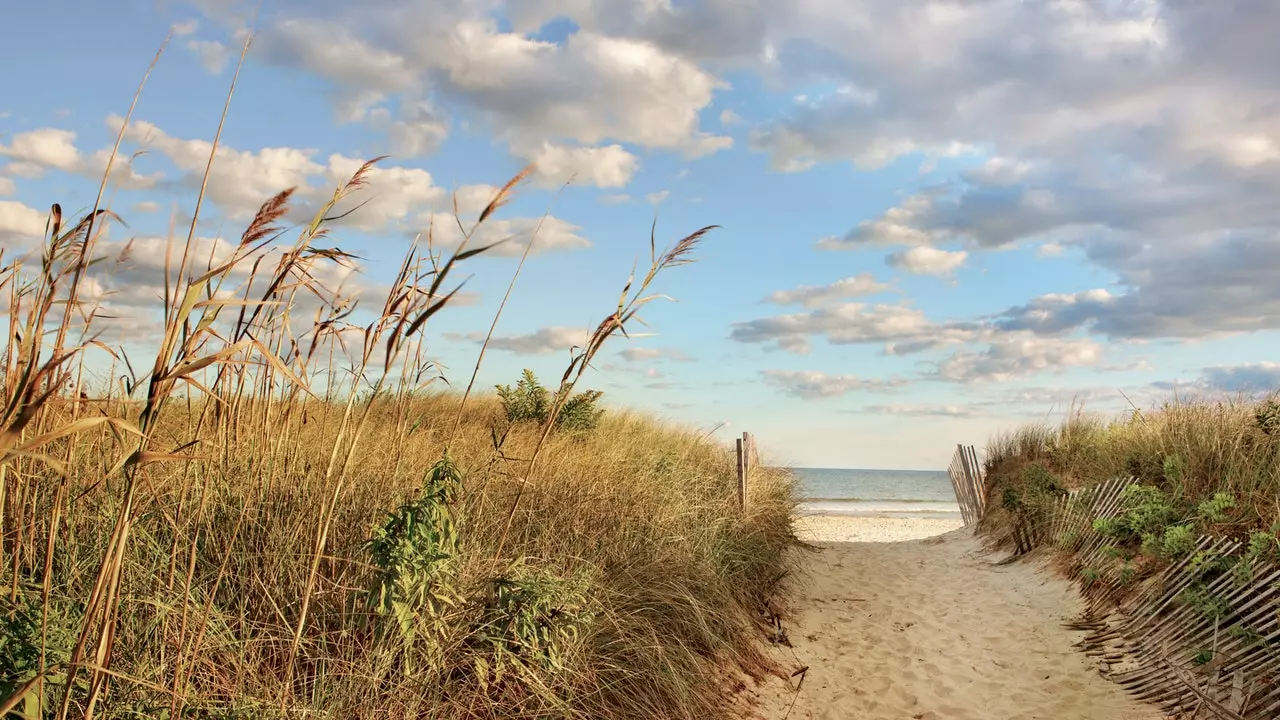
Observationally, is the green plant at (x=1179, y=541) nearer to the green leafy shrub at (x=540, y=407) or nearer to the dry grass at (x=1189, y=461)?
the dry grass at (x=1189, y=461)

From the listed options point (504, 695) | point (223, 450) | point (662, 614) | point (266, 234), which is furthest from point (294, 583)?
point (662, 614)

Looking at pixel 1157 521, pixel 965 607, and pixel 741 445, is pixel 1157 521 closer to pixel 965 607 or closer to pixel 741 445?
pixel 965 607

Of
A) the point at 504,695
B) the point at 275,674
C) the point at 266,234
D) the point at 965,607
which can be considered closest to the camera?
the point at 266,234

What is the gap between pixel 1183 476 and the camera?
27.9ft

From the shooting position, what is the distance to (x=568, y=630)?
4.10 meters

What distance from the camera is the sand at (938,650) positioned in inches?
233

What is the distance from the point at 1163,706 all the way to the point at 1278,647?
2.72 ft

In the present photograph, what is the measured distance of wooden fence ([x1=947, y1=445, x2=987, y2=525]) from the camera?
15367mm

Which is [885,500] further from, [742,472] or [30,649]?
[30,649]

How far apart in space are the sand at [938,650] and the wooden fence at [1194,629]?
0.23 metres

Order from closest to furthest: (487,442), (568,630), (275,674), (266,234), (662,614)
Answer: (266,234) → (275,674) → (568,630) → (662,614) → (487,442)

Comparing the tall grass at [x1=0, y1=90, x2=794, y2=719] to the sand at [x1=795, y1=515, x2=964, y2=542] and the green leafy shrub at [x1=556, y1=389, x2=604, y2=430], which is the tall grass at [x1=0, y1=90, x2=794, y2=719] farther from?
the sand at [x1=795, y1=515, x2=964, y2=542]

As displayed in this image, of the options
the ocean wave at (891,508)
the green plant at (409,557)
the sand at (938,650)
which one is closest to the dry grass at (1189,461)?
the sand at (938,650)

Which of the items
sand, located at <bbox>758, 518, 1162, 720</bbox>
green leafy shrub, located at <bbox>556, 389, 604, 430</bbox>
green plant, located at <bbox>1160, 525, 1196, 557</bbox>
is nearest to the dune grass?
green plant, located at <bbox>1160, 525, 1196, 557</bbox>
